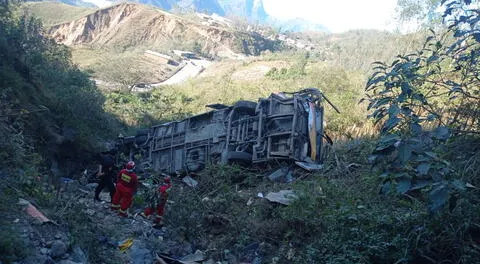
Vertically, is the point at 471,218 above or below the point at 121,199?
above

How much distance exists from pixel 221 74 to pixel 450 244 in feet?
86.2

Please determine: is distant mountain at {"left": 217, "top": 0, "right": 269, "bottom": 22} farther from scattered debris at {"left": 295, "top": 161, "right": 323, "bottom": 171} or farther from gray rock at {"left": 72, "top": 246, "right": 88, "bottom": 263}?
gray rock at {"left": 72, "top": 246, "right": 88, "bottom": 263}

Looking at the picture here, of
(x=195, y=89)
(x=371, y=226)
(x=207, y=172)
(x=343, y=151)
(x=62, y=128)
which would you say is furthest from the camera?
(x=195, y=89)

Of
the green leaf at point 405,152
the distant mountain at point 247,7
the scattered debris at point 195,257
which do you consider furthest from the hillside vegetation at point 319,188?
the distant mountain at point 247,7

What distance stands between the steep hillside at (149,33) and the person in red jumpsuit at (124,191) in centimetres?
3754

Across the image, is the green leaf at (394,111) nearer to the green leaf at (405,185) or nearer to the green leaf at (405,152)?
the green leaf at (405,152)

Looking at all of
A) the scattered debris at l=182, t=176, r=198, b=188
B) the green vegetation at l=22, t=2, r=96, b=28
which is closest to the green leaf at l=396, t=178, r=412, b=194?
the scattered debris at l=182, t=176, r=198, b=188

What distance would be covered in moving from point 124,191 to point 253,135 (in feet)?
10.4

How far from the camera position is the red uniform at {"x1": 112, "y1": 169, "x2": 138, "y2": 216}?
696cm

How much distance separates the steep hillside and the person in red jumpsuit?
37.5m

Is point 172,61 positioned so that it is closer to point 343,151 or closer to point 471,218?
point 343,151

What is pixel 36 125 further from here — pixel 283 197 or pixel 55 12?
pixel 55 12

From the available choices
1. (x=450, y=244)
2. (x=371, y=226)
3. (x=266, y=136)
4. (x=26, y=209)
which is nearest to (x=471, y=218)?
(x=450, y=244)

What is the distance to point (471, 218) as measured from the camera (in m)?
3.82
